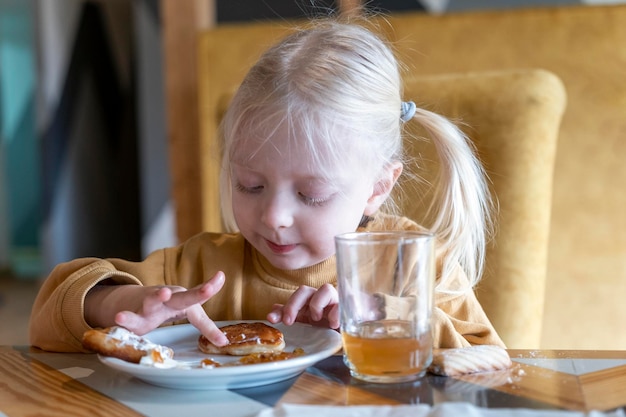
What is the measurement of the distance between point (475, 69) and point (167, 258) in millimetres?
1079

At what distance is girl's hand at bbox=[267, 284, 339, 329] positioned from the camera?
933mm

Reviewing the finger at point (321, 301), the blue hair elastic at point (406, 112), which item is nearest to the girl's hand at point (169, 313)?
the finger at point (321, 301)

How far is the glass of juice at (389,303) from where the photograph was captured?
729 millimetres

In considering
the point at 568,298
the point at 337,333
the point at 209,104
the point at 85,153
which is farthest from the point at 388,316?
the point at 85,153

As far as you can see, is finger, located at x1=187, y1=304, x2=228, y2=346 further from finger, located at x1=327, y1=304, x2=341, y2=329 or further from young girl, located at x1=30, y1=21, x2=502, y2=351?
finger, located at x1=327, y1=304, x2=341, y2=329

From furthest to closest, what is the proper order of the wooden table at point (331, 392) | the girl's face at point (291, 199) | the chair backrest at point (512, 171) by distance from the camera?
the chair backrest at point (512, 171) → the girl's face at point (291, 199) → the wooden table at point (331, 392)

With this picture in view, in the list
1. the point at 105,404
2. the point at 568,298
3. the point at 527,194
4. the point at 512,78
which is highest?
the point at 512,78

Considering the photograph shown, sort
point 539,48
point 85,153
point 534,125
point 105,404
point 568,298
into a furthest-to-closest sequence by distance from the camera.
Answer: point 85,153
point 539,48
point 568,298
point 534,125
point 105,404

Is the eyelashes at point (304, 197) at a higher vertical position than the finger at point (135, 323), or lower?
higher

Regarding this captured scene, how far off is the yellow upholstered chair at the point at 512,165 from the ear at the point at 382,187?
0.30 metres

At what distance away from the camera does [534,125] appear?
1.55 m

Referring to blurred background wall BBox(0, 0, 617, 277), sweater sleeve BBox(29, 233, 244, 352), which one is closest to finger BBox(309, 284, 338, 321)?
sweater sleeve BBox(29, 233, 244, 352)

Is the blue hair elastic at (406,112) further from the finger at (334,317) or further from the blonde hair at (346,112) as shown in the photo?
the finger at (334,317)

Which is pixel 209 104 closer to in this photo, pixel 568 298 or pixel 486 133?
pixel 486 133
